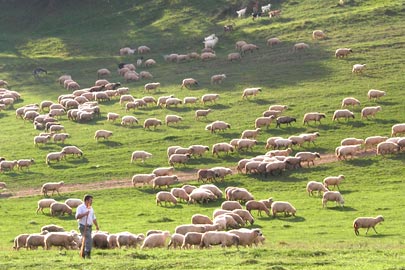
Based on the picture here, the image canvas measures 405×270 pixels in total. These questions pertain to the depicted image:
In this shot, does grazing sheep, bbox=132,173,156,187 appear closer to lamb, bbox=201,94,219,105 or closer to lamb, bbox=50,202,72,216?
lamb, bbox=50,202,72,216

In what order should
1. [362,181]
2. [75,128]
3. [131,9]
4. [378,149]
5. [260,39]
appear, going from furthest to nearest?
1. [131,9]
2. [260,39]
3. [75,128]
4. [378,149]
5. [362,181]

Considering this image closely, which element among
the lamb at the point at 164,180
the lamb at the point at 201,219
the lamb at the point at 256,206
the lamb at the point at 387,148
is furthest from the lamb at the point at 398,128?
the lamb at the point at 201,219

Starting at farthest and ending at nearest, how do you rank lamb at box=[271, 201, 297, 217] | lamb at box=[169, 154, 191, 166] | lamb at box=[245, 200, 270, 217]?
lamb at box=[169, 154, 191, 166]
lamb at box=[245, 200, 270, 217]
lamb at box=[271, 201, 297, 217]

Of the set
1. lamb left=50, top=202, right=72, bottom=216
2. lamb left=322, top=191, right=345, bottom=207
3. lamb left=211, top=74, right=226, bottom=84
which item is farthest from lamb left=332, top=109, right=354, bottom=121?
lamb left=50, top=202, right=72, bottom=216

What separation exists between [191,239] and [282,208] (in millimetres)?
8680

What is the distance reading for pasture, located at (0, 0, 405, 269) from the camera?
2798 centimetres

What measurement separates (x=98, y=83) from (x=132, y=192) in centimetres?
2535

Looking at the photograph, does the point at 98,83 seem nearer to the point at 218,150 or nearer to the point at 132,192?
the point at 218,150

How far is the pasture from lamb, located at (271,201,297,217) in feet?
1.52

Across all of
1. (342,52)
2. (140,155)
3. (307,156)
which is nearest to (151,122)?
(140,155)

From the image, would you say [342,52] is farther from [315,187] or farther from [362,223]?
[362,223]

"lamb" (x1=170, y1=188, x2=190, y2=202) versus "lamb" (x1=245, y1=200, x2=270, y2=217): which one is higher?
"lamb" (x1=170, y1=188, x2=190, y2=202)

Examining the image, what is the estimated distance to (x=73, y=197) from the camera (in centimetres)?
4425

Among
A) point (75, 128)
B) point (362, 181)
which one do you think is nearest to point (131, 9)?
point (75, 128)
